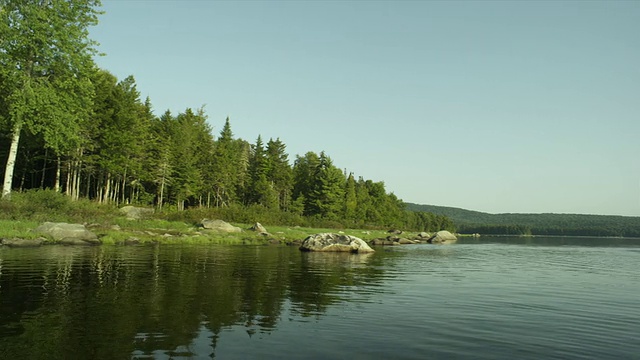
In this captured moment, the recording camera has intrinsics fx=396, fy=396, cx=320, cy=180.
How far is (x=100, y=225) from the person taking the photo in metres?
35.3

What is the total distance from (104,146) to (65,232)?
25405mm

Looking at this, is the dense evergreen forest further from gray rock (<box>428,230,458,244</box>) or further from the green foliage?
gray rock (<box>428,230,458,244</box>)

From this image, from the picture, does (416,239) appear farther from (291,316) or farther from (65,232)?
(291,316)

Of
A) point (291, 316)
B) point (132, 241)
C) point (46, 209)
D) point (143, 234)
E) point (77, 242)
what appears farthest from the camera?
point (143, 234)

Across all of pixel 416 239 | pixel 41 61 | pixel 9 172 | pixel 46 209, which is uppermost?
pixel 41 61

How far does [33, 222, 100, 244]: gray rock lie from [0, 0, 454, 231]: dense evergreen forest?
6.79 metres

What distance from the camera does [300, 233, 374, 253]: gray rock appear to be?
1341 inches

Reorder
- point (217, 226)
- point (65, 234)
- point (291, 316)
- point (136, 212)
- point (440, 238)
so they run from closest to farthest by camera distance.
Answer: point (291, 316) → point (65, 234) → point (217, 226) → point (136, 212) → point (440, 238)

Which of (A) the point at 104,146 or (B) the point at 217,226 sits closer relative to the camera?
(B) the point at 217,226

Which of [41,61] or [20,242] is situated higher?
[41,61]

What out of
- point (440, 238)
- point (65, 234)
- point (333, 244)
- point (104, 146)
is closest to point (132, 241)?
point (65, 234)

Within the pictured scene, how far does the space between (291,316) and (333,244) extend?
978 inches

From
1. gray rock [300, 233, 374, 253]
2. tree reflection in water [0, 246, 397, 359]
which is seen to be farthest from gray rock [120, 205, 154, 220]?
tree reflection in water [0, 246, 397, 359]

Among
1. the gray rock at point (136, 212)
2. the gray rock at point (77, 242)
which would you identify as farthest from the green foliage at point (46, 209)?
the gray rock at point (136, 212)
